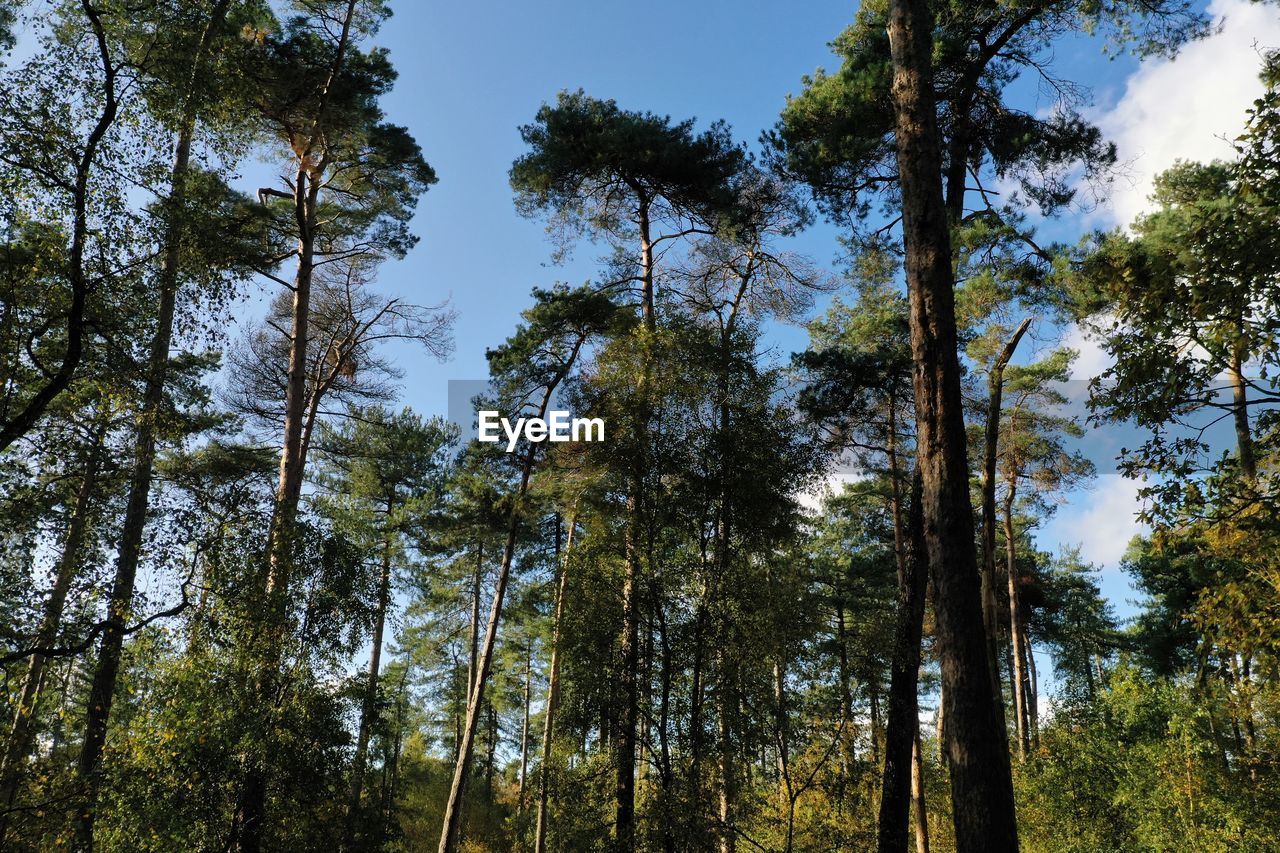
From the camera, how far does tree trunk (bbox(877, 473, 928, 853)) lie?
28.3 ft

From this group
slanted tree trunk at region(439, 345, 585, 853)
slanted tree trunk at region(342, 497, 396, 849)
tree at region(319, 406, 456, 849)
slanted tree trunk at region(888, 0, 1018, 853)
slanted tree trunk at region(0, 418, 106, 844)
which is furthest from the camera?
tree at region(319, 406, 456, 849)

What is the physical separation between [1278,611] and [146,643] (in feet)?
30.6

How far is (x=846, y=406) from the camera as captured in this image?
43.5 ft

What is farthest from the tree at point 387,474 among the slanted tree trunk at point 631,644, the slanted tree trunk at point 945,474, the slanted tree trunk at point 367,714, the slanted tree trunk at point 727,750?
the slanted tree trunk at point 945,474

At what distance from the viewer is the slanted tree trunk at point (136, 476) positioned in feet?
21.0

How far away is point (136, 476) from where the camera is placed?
7605 millimetres

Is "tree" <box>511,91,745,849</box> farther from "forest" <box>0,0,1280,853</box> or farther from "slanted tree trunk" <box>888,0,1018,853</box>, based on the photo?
"slanted tree trunk" <box>888,0,1018,853</box>

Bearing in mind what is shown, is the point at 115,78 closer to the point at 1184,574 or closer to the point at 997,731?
the point at 997,731

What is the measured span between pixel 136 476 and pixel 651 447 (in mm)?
5477

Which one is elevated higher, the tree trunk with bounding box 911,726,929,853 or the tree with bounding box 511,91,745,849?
the tree with bounding box 511,91,745,849

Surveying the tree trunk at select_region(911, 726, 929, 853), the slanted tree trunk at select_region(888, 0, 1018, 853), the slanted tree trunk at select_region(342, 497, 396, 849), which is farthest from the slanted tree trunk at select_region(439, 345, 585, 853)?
the slanted tree trunk at select_region(888, 0, 1018, 853)

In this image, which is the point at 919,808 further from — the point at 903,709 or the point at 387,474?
the point at 387,474

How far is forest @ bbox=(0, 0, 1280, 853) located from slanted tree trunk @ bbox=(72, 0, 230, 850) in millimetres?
47

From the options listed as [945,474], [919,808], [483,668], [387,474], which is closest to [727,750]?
[945,474]
